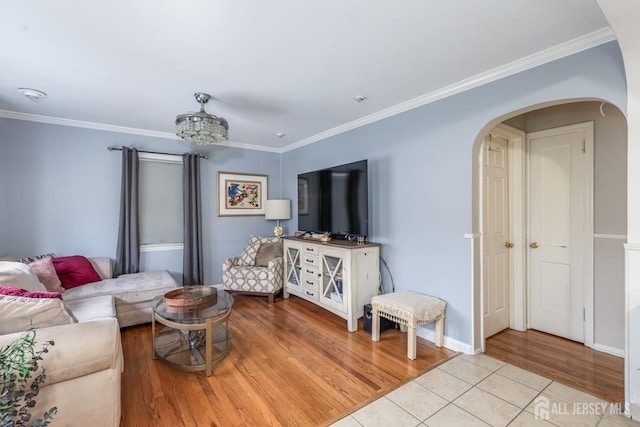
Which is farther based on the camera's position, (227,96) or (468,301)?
(227,96)

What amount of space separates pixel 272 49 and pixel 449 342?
2.79 meters

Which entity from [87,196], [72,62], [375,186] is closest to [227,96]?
[72,62]

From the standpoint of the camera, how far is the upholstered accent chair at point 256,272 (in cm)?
394

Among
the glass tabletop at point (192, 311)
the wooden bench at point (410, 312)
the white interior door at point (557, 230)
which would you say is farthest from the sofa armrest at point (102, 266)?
the white interior door at point (557, 230)

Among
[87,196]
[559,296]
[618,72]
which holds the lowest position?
[559,296]

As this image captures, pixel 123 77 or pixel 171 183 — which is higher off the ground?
pixel 123 77

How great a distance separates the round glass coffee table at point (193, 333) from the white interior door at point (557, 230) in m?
3.07

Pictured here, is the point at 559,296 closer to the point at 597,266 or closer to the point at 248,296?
the point at 597,266

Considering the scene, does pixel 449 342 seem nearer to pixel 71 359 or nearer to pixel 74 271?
pixel 71 359

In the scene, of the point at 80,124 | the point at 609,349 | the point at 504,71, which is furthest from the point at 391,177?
the point at 80,124

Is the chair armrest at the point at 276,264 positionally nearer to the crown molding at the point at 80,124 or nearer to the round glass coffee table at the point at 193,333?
the round glass coffee table at the point at 193,333

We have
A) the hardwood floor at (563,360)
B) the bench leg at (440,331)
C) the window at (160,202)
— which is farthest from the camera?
the window at (160,202)

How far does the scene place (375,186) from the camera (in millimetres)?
3320

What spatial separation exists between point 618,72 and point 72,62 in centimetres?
362
